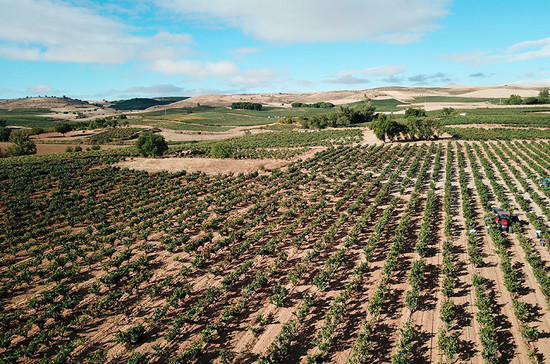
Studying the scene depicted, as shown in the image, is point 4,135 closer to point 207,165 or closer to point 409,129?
point 207,165

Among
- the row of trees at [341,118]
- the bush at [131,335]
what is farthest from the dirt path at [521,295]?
the row of trees at [341,118]

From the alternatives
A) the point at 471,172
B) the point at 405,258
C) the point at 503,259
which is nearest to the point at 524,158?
the point at 471,172

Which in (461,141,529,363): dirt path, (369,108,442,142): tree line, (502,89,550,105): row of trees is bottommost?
(461,141,529,363): dirt path

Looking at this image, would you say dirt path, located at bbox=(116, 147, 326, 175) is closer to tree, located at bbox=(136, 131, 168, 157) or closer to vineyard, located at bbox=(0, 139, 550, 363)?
tree, located at bbox=(136, 131, 168, 157)

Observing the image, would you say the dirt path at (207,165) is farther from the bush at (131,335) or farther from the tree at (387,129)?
the bush at (131,335)

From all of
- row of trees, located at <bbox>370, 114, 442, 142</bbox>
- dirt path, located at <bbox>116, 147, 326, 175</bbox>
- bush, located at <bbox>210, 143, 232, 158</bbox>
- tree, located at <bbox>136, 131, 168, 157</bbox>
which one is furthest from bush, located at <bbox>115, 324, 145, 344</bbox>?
row of trees, located at <bbox>370, 114, 442, 142</bbox>

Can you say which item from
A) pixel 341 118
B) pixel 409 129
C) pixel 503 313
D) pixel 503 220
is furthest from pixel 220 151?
pixel 341 118
